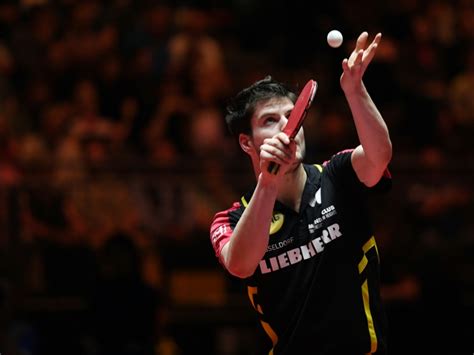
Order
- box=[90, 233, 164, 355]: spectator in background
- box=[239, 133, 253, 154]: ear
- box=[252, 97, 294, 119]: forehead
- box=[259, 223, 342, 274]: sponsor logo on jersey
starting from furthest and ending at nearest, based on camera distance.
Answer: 1. box=[90, 233, 164, 355]: spectator in background
2. box=[239, 133, 253, 154]: ear
3. box=[252, 97, 294, 119]: forehead
4. box=[259, 223, 342, 274]: sponsor logo on jersey

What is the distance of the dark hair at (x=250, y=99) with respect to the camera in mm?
4793

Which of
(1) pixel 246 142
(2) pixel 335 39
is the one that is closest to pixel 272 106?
(1) pixel 246 142

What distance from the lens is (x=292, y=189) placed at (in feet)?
15.8

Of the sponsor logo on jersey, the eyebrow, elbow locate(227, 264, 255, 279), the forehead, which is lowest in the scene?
elbow locate(227, 264, 255, 279)

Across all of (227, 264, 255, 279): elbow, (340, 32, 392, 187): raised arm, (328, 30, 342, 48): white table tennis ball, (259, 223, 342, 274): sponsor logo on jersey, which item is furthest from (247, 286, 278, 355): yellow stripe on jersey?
(328, 30, 342, 48): white table tennis ball

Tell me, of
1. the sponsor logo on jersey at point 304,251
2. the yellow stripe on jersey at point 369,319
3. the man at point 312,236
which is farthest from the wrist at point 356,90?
the yellow stripe on jersey at point 369,319

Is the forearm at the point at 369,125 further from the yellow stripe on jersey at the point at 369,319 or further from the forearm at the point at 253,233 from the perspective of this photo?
the yellow stripe on jersey at the point at 369,319

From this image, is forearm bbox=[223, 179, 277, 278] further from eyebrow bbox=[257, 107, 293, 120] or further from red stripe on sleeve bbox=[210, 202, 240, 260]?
eyebrow bbox=[257, 107, 293, 120]

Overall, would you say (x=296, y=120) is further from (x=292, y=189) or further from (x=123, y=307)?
(x=123, y=307)

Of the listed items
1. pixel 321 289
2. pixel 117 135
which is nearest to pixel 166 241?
pixel 117 135

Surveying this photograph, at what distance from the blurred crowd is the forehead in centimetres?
298

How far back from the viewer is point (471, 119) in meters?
11.8

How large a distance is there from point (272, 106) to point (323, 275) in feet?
2.83

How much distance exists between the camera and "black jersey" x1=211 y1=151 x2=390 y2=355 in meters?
4.50
